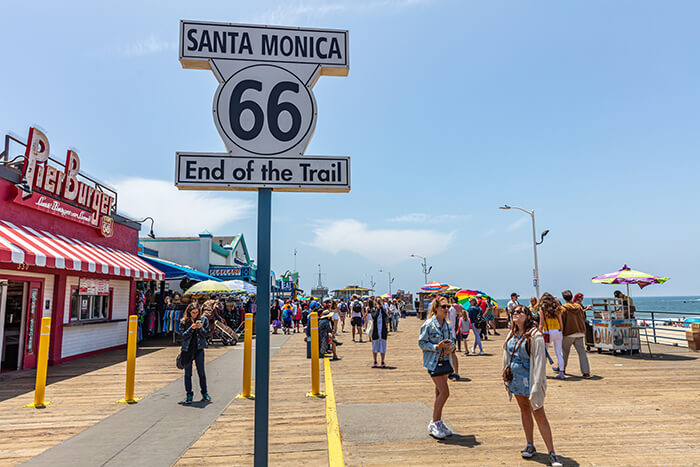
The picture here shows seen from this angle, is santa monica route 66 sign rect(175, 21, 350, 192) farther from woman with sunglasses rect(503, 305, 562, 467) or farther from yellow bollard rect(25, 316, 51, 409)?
yellow bollard rect(25, 316, 51, 409)

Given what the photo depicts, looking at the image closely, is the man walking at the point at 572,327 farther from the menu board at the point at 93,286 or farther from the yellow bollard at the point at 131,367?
the menu board at the point at 93,286

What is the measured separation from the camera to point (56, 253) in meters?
10.5

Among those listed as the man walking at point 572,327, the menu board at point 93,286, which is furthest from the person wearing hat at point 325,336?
the menu board at point 93,286

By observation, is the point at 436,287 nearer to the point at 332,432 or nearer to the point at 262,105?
the point at 332,432

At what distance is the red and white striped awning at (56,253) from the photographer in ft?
30.0

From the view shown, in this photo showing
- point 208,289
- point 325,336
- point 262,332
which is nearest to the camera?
point 262,332

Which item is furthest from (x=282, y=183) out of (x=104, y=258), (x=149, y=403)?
(x=104, y=258)

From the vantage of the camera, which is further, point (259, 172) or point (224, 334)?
point (224, 334)

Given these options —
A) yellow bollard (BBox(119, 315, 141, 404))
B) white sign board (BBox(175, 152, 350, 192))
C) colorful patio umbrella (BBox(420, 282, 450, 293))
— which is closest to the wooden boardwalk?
yellow bollard (BBox(119, 315, 141, 404))

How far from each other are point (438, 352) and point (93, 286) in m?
13.0

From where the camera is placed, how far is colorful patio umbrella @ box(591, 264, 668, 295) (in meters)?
14.4

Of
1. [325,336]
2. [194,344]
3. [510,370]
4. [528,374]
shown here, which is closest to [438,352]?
[510,370]

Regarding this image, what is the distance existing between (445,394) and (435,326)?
871mm

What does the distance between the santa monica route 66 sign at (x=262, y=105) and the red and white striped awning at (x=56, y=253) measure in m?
8.30
